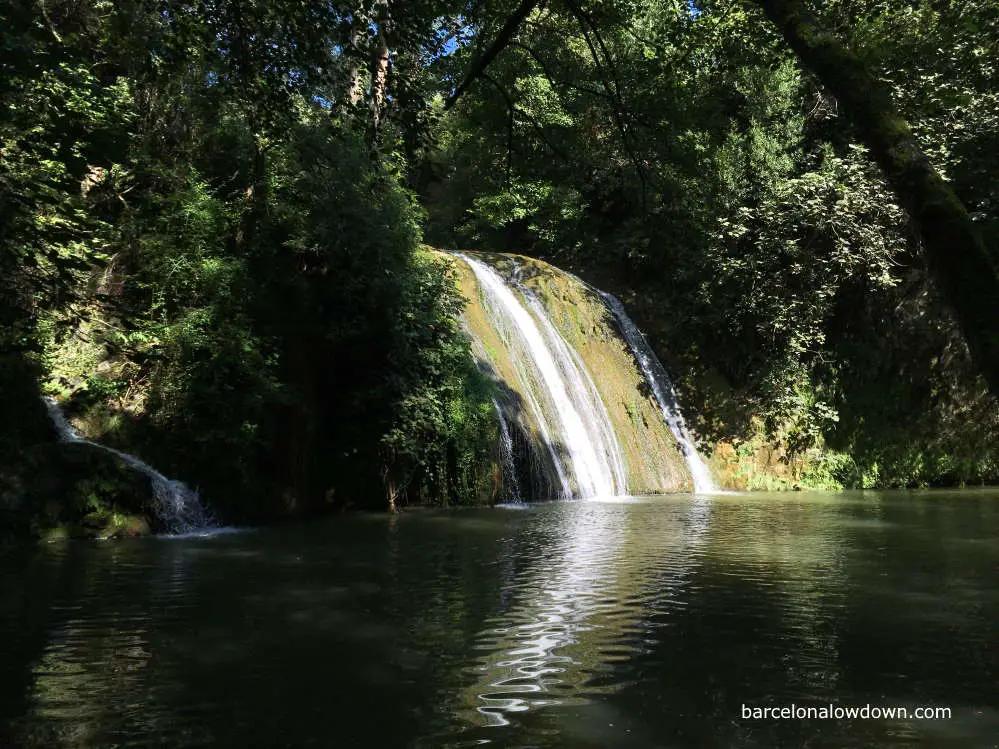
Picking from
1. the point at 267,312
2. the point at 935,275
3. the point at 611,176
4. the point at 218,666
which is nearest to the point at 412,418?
the point at 267,312

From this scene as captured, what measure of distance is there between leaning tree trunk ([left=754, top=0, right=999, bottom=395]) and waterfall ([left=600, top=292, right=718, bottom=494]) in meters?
14.8

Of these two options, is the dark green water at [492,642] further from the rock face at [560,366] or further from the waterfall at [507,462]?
the rock face at [560,366]

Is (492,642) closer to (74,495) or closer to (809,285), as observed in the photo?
(74,495)

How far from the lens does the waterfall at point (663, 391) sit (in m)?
18.1

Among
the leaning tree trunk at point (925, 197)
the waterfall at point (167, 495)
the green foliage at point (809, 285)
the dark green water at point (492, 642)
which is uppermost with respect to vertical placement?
the green foliage at point (809, 285)

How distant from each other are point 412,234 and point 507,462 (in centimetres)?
405

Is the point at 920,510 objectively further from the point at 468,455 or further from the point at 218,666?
the point at 218,666

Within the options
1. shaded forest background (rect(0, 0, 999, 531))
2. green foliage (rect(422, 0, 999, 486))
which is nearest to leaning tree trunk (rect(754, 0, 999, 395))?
shaded forest background (rect(0, 0, 999, 531))

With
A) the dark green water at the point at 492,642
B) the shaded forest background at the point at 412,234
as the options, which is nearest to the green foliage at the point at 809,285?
the shaded forest background at the point at 412,234

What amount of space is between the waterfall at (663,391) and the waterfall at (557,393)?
8.34ft

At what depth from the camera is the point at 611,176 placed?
939 inches

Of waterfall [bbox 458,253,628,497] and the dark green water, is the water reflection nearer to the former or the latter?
the dark green water

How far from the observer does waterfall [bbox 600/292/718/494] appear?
1808 cm

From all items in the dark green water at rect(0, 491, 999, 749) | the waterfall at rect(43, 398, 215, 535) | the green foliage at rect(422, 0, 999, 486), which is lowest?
the dark green water at rect(0, 491, 999, 749)
